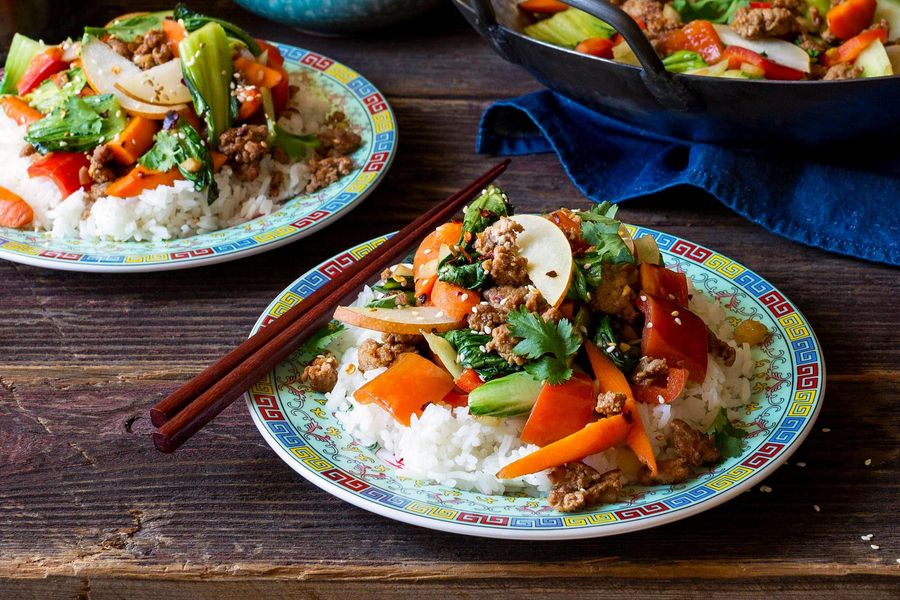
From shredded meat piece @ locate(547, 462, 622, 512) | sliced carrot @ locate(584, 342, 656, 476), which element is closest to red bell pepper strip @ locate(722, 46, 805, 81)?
sliced carrot @ locate(584, 342, 656, 476)

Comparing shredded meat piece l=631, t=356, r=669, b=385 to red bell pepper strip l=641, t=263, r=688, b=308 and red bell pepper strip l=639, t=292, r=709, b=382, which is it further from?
red bell pepper strip l=641, t=263, r=688, b=308

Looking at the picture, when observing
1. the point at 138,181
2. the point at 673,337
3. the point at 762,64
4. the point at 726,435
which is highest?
the point at 762,64

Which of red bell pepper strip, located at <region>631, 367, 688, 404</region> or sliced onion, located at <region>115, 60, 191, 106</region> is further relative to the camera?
sliced onion, located at <region>115, 60, 191, 106</region>

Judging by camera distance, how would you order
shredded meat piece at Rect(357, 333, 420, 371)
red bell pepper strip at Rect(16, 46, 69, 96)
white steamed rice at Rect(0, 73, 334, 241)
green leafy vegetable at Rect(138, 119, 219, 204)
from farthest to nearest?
red bell pepper strip at Rect(16, 46, 69, 96), green leafy vegetable at Rect(138, 119, 219, 204), white steamed rice at Rect(0, 73, 334, 241), shredded meat piece at Rect(357, 333, 420, 371)

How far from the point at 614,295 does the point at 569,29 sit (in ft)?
5.04

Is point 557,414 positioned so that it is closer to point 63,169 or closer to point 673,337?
point 673,337

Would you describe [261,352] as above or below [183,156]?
above

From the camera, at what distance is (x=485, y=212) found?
85.1 inches

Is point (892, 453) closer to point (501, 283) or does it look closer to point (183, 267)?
point (501, 283)

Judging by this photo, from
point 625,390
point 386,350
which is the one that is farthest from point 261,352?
point 625,390

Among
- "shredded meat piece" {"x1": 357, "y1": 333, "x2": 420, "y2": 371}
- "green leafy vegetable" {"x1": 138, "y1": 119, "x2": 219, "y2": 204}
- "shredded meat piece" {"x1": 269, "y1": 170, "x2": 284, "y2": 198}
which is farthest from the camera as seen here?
"shredded meat piece" {"x1": 269, "y1": 170, "x2": 284, "y2": 198}

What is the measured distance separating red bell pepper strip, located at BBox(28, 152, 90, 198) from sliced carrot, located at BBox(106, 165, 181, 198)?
0.36ft

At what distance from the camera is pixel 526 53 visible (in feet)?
9.50

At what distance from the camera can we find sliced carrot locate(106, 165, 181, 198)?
2.87 metres
